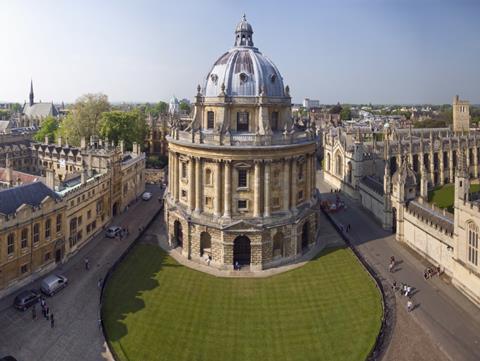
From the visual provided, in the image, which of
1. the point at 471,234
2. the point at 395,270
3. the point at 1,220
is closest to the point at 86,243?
the point at 1,220

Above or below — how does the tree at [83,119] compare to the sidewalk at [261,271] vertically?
above

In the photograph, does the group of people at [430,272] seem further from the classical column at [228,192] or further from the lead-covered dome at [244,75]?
the lead-covered dome at [244,75]

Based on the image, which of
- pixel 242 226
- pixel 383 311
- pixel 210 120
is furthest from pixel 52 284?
pixel 383 311

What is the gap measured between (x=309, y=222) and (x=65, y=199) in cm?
2479

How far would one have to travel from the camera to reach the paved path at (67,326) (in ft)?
86.6

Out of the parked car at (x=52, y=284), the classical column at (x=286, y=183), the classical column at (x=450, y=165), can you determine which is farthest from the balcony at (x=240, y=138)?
the classical column at (x=450, y=165)

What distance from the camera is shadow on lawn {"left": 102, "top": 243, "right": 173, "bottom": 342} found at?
29.7 metres

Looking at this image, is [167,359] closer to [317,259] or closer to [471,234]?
[317,259]

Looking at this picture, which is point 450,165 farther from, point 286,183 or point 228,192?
point 228,192

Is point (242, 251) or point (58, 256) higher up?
point (242, 251)

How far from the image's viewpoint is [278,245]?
136ft

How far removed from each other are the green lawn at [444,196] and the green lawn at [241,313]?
81.3 feet

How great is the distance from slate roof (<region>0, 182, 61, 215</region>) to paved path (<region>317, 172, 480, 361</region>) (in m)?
31.2

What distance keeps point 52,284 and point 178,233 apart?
14.1 metres
